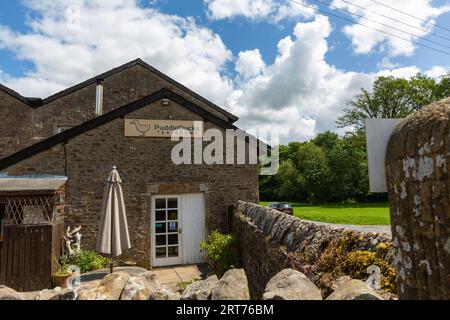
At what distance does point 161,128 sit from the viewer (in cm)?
1084

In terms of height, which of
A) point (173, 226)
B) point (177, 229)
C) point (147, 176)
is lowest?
point (177, 229)

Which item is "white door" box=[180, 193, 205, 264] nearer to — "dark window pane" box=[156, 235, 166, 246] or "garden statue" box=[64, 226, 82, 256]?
"dark window pane" box=[156, 235, 166, 246]

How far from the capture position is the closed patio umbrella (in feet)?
22.6

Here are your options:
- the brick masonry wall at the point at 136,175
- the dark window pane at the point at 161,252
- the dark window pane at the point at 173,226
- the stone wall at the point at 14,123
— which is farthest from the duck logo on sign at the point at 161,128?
the stone wall at the point at 14,123

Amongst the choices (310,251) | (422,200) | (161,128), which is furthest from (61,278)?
(422,200)

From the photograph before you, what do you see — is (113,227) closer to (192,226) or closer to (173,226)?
(173,226)

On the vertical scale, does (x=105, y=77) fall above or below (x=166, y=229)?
above

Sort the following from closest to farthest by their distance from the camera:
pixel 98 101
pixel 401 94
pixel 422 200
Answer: pixel 422 200
pixel 98 101
pixel 401 94

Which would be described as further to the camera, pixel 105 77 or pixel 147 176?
pixel 105 77

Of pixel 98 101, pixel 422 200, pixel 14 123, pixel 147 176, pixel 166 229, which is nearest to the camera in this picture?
pixel 422 200

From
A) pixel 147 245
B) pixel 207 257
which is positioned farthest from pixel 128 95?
pixel 207 257

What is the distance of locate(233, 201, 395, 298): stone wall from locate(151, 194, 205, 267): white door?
326cm

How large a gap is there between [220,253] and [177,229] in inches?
83.6

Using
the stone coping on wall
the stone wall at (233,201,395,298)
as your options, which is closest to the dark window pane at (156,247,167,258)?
the stone wall at (233,201,395,298)
